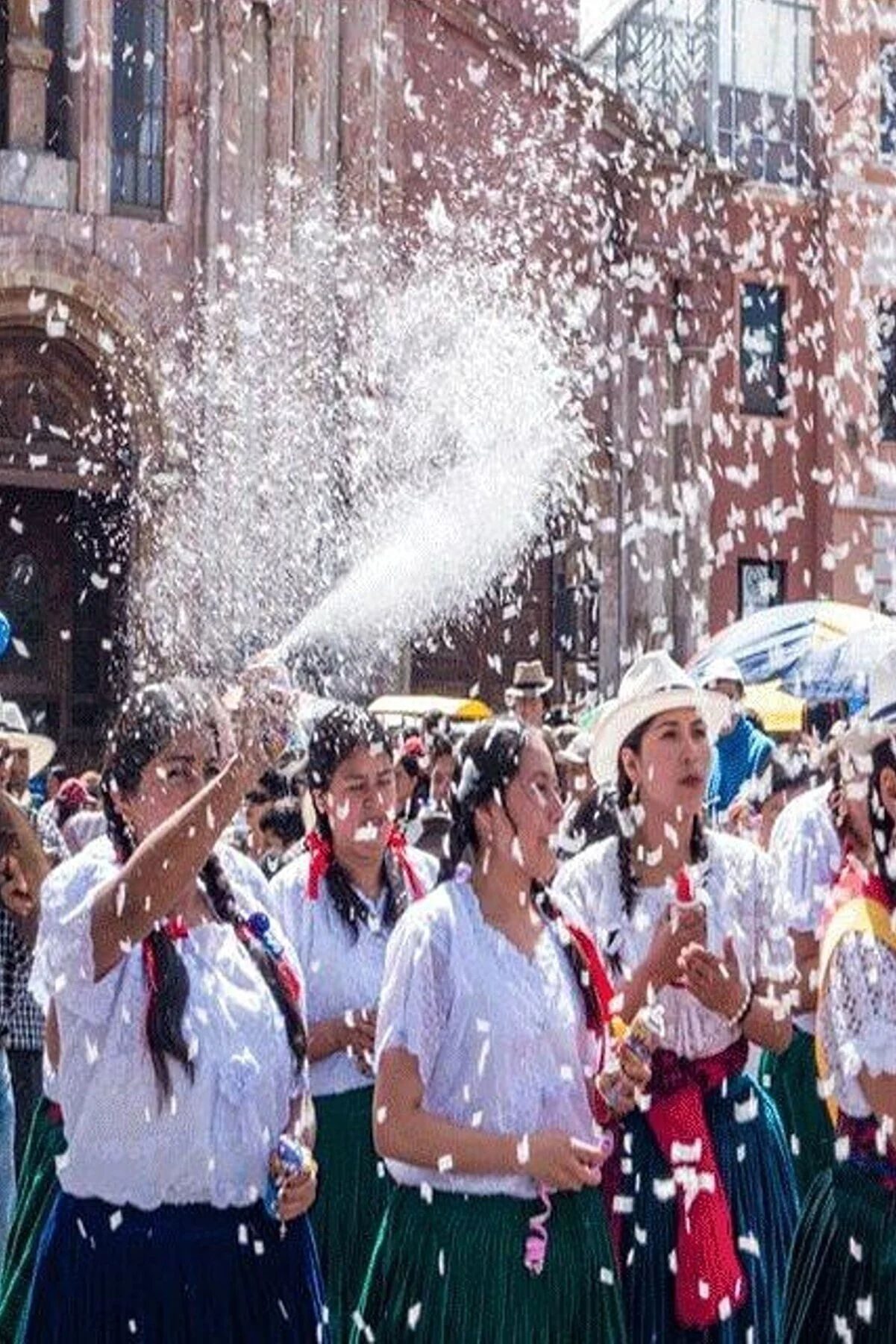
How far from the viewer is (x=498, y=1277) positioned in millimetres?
3799

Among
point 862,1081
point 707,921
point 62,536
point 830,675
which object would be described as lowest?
point 862,1081

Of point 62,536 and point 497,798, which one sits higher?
point 62,536

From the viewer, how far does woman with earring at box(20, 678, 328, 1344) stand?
369 cm

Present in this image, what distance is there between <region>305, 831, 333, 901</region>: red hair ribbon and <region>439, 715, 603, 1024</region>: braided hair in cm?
113

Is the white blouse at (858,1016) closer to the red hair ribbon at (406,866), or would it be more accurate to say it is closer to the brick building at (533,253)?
the red hair ribbon at (406,866)

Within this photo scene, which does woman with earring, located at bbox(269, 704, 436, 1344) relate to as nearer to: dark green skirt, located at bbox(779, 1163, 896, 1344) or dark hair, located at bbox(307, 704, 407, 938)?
dark hair, located at bbox(307, 704, 407, 938)

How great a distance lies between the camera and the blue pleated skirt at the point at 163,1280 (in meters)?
3.69

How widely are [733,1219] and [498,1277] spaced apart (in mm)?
1040

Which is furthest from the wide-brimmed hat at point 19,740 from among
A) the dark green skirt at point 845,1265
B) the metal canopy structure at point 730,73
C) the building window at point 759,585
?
the metal canopy structure at point 730,73

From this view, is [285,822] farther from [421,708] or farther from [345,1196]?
[421,708]

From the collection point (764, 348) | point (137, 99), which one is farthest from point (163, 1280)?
point (764, 348)

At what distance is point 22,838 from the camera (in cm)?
541

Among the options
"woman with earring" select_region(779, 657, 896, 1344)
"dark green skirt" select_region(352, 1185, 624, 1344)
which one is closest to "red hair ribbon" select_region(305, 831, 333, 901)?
"dark green skirt" select_region(352, 1185, 624, 1344)

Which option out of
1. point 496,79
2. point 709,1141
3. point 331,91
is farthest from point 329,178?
point 709,1141
